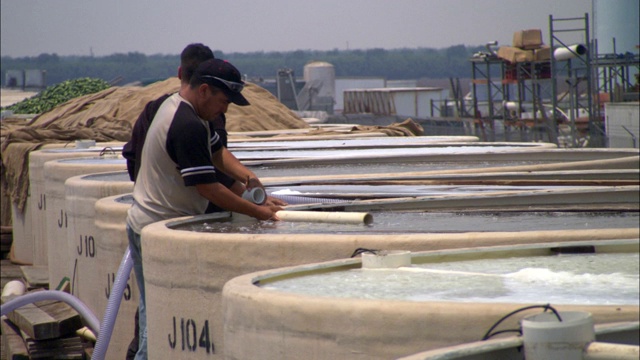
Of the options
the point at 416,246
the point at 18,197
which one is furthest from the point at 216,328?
the point at 18,197

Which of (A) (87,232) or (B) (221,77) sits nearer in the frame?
(B) (221,77)

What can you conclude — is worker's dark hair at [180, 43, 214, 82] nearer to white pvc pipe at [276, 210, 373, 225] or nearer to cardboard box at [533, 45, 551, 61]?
white pvc pipe at [276, 210, 373, 225]

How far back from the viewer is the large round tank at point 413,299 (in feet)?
10.6

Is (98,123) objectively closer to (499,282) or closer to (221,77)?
(221,77)

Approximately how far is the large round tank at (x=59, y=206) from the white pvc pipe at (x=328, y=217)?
3782 millimetres

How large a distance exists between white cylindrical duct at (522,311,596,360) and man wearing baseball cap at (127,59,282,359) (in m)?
2.75

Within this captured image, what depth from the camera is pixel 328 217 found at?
5.31m

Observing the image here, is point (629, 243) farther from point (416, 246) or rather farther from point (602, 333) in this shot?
point (602, 333)

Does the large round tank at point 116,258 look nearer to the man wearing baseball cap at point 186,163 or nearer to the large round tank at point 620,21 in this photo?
the man wearing baseball cap at point 186,163

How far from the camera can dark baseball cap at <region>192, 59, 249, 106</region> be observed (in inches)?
214

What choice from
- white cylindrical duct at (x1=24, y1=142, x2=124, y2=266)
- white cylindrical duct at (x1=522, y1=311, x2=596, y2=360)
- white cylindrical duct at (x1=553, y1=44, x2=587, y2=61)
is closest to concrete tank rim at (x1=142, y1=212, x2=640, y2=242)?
white cylindrical duct at (x1=522, y1=311, x2=596, y2=360)

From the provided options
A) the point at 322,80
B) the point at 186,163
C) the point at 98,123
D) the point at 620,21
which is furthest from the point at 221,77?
the point at 322,80

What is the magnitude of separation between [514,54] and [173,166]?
35.1m

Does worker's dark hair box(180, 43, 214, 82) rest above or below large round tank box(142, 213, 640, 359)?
above
